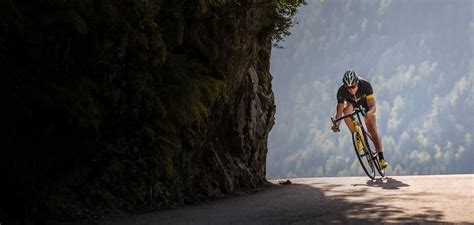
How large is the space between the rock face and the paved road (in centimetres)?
84

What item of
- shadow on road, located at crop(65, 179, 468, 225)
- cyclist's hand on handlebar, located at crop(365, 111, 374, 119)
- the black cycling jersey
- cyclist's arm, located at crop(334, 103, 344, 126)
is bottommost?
shadow on road, located at crop(65, 179, 468, 225)

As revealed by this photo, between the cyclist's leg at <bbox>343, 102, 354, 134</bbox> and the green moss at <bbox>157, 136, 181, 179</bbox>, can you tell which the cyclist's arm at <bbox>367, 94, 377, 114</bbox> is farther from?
the green moss at <bbox>157, 136, 181, 179</bbox>

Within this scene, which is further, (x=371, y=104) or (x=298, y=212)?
(x=371, y=104)

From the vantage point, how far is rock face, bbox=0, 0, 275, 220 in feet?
24.0

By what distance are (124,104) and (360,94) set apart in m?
5.73

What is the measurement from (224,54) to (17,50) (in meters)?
6.80

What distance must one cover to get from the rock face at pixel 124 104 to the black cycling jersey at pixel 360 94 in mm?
2205

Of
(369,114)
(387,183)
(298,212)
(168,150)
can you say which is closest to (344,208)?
(298,212)

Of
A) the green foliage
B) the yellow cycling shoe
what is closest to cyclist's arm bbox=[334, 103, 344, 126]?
the yellow cycling shoe

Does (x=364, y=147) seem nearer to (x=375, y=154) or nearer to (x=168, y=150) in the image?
(x=375, y=154)

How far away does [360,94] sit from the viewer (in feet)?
45.5

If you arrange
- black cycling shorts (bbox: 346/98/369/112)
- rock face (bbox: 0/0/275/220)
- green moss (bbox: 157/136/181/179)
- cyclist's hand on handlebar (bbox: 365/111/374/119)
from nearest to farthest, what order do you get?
rock face (bbox: 0/0/275/220) < green moss (bbox: 157/136/181/179) < cyclist's hand on handlebar (bbox: 365/111/374/119) < black cycling shorts (bbox: 346/98/369/112)

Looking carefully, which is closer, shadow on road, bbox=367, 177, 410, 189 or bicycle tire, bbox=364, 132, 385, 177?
shadow on road, bbox=367, 177, 410, 189

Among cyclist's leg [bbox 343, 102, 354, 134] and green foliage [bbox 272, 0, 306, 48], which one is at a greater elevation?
green foliage [bbox 272, 0, 306, 48]
